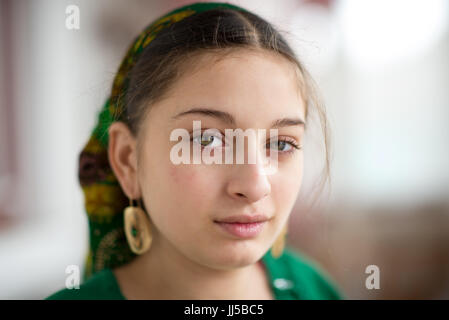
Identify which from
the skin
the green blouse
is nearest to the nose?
the skin

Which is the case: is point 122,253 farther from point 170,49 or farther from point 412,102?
point 412,102

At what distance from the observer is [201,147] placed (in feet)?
1.79

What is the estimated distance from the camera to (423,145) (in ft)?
5.98

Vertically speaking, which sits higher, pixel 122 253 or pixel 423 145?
pixel 423 145

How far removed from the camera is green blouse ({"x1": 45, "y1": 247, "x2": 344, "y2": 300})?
0.63 meters

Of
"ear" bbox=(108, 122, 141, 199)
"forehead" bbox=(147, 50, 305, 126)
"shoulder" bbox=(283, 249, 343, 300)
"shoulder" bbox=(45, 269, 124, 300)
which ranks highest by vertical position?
"forehead" bbox=(147, 50, 305, 126)

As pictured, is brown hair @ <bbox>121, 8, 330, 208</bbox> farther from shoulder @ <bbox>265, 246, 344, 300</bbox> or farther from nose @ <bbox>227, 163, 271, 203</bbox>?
shoulder @ <bbox>265, 246, 344, 300</bbox>

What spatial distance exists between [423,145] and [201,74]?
160cm

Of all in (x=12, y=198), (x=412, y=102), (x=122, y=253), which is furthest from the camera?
(x=412, y=102)

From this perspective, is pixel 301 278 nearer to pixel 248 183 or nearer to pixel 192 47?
pixel 248 183

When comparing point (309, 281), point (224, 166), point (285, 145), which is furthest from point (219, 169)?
point (309, 281)

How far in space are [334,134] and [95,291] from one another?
0.58m

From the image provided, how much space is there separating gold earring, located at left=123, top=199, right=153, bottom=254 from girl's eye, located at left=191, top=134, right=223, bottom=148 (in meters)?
0.17
